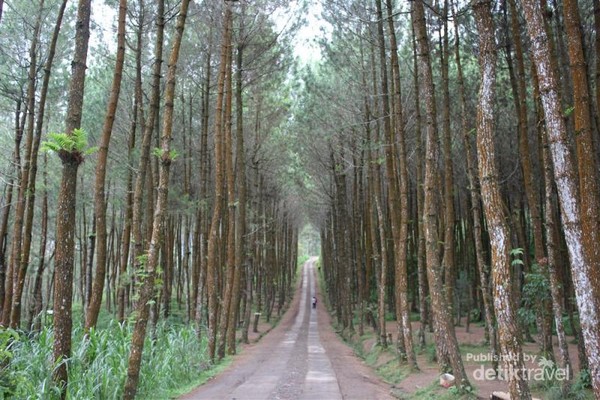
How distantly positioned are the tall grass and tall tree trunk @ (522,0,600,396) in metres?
5.53

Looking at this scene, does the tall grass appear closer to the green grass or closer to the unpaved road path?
the unpaved road path

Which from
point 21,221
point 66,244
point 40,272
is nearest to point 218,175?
point 21,221

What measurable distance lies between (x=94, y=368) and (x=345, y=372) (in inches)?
231

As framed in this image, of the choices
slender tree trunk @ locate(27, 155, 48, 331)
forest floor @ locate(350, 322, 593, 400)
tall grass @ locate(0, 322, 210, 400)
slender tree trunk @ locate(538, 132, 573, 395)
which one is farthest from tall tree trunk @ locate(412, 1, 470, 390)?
slender tree trunk @ locate(27, 155, 48, 331)

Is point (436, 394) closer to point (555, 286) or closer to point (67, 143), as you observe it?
point (555, 286)

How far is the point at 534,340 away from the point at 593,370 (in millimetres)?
11692

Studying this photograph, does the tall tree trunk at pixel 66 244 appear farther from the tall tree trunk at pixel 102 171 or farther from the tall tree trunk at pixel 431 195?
the tall tree trunk at pixel 431 195

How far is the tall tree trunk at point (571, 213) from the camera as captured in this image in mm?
Result: 4184

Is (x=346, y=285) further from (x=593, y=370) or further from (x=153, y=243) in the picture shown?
(x=593, y=370)

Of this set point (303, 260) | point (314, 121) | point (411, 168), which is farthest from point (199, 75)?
point (303, 260)

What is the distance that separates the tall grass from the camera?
605 centimetres

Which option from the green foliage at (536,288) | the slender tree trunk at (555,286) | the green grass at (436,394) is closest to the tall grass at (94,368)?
the green grass at (436,394)

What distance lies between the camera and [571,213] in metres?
4.38

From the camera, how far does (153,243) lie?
7.21 m
